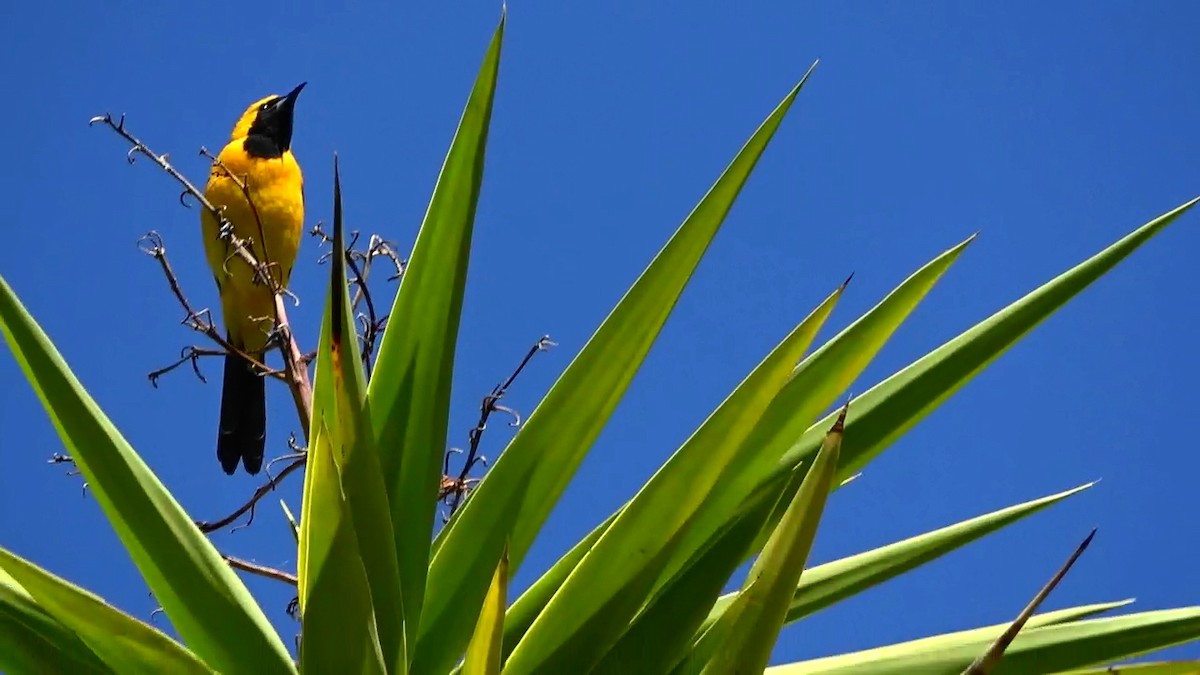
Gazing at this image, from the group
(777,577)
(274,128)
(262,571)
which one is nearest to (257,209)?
(274,128)

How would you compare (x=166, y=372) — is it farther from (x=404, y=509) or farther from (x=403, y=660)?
(x=403, y=660)

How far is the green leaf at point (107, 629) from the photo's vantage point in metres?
0.87

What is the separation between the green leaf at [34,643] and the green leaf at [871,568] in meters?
0.59

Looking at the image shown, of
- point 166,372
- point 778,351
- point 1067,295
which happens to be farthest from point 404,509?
point 166,372

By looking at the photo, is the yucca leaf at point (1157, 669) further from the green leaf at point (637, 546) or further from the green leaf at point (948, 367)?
the green leaf at point (637, 546)

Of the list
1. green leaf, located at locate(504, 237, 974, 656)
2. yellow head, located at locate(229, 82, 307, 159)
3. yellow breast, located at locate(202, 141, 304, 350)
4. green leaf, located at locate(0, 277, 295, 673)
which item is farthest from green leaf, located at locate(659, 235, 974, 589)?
yellow head, located at locate(229, 82, 307, 159)

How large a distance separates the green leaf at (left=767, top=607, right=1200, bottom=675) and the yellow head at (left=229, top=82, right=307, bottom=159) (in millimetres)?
3602

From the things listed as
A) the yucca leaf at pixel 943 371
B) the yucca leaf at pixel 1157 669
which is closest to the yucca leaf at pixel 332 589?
the yucca leaf at pixel 943 371

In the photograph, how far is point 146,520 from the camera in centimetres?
97

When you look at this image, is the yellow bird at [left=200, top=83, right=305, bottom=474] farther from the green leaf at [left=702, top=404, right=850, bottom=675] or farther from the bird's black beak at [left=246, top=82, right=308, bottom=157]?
the green leaf at [left=702, top=404, right=850, bottom=675]

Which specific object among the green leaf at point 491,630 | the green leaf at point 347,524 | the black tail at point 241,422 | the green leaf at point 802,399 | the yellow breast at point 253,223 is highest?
the yellow breast at point 253,223

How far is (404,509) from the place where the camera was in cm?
115

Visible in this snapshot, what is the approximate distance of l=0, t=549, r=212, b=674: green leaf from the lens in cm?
87

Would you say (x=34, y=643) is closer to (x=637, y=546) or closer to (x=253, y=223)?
(x=637, y=546)
